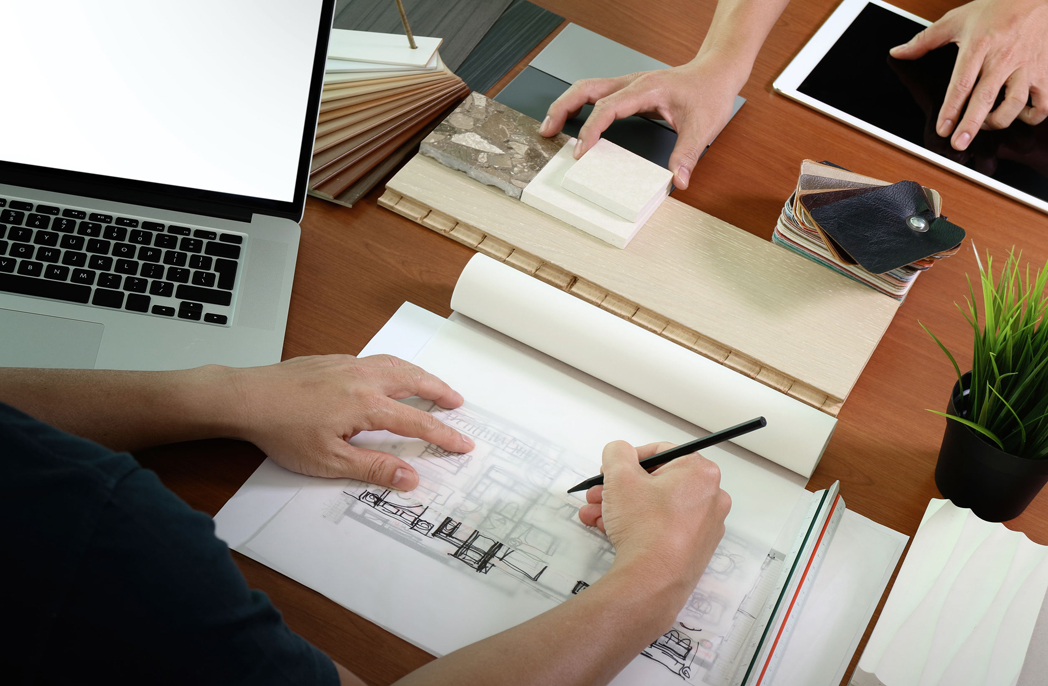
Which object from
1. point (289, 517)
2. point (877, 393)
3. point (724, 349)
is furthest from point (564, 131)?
point (289, 517)

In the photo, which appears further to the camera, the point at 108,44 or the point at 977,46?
the point at 977,46

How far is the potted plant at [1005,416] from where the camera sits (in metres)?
0.76

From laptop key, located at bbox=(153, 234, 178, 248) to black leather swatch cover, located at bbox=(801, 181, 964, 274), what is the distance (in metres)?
0.77

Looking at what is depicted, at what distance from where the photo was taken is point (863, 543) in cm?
81

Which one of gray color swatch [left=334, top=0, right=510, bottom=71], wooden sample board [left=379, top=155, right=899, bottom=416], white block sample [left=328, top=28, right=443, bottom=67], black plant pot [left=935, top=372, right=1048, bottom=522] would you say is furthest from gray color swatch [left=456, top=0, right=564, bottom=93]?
black plant pot [left=935, top=372, right=1048, bottom=522]

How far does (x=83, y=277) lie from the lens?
2.97 feet

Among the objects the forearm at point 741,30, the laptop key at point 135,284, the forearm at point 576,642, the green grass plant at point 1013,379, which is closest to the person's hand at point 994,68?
the forearm at point 741,30

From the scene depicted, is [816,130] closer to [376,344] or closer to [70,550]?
[376,344]

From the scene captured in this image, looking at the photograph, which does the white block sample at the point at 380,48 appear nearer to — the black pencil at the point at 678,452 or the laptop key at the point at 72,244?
the laptop key at the point at 72,244

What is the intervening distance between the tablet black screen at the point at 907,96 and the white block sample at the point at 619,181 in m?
0.40

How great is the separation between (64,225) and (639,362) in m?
0.70

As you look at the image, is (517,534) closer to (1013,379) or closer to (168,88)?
(1013,379)

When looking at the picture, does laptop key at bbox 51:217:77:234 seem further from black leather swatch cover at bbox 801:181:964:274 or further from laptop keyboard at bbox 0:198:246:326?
black leather swatch cover at bbox 801:181:964:274

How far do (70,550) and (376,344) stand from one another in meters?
0.49
